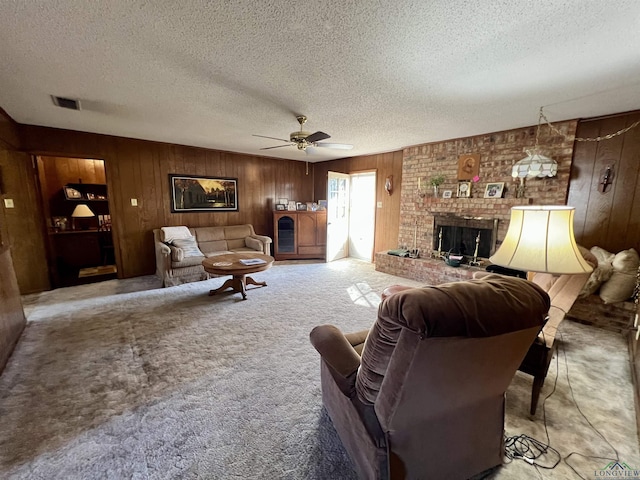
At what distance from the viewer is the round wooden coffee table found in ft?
11.4

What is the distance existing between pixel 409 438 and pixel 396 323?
1.94ft

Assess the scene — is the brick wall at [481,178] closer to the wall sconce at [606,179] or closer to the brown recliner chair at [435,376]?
the wall sconce at [606,179]

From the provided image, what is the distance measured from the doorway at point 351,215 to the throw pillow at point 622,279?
3.64 m

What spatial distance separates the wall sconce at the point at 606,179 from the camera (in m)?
3.10

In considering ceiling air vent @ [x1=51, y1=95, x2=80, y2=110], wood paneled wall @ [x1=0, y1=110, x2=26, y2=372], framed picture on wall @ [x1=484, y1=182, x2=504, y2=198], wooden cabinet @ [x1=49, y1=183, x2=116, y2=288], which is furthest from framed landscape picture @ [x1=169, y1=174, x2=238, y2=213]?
framed picture on wall @ [x1=484, y1=182, x2=504, y2=198]

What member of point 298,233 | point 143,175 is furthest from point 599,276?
point 143,175

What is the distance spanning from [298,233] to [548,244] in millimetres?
4986

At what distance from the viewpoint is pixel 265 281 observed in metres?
4.43

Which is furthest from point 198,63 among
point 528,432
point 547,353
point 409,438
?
point 528,432

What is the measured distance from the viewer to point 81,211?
16.2 feet

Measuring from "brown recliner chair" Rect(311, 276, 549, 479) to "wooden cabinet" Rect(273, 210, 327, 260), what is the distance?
472 cm

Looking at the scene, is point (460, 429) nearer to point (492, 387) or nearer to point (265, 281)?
point (492, 387)

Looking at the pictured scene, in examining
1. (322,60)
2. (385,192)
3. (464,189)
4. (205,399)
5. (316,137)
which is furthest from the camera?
(385,192)

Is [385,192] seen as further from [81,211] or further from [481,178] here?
[81,211]
